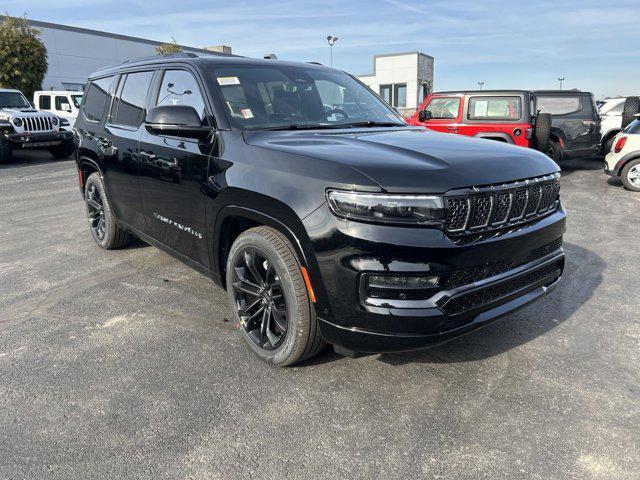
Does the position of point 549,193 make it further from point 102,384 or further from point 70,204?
point 70,204

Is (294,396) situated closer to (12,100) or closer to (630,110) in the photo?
(630,110)

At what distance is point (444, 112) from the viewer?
11.2 meters

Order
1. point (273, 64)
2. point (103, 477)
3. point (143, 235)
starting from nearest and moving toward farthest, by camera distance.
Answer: point (103, 477) → point (273, 64) → point (143, 235)

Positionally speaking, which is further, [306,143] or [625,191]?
[625,191]

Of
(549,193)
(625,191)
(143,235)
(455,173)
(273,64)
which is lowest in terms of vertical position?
(625,191)

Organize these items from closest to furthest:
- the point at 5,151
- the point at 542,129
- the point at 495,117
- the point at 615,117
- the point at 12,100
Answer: the point at 542,129, the point at 495,117, the point at 615,117, the point at 5,151, the point at 12,100

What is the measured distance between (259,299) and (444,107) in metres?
9.33

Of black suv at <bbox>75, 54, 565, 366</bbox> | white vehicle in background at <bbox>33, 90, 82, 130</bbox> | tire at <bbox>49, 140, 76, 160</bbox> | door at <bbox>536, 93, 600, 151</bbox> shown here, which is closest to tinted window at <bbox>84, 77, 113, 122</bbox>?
black suv at <bbox>75, 54, 565, 366</bbox>

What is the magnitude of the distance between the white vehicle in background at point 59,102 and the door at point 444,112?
12924mm

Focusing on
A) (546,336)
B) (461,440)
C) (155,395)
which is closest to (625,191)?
(546,336)

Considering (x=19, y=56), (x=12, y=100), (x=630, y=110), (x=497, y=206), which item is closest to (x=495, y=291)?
(x=497, y=206)

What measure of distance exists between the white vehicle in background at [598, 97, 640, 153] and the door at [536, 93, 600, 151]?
1.36 m

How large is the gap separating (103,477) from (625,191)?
10.3 meters

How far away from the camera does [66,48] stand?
3158 cm
